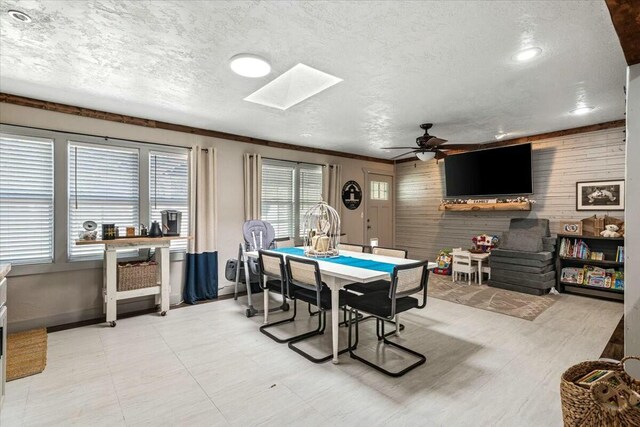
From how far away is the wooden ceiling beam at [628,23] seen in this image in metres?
1.14

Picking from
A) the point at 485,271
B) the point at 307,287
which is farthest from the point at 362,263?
the point at 485,271

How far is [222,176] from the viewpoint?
490 centimetres

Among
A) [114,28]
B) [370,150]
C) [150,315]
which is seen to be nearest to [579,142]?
[370,150]

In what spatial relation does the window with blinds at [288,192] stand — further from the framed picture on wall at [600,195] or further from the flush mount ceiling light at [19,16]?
the framed picture on wall at [600,195]

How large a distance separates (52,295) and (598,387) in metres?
4.75

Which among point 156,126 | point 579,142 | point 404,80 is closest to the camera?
point 404,80

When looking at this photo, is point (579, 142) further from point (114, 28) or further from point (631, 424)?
point (114, 28)

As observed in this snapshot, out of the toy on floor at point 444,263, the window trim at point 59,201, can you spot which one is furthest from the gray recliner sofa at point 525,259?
the window trim at point 59,201

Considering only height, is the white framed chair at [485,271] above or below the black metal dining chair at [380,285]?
below

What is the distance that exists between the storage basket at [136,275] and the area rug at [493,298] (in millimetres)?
3850

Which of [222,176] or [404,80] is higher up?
[404,80]

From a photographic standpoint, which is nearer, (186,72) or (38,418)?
(38,418)

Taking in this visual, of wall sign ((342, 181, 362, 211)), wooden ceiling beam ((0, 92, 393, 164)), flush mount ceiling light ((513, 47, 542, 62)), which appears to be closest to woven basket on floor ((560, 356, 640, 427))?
flush mount ceiling light ((513, 47, 542, 62))

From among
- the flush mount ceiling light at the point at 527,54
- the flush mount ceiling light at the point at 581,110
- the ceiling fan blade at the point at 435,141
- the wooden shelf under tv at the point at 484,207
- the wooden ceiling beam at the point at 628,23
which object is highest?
the flush mount ceiling light at the point at 581,110
